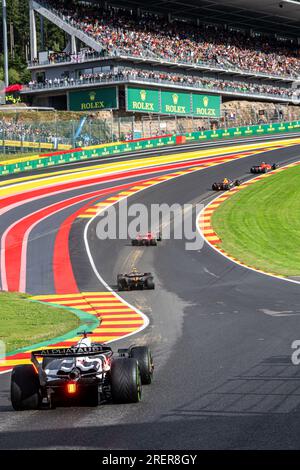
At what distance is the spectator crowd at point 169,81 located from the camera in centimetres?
7781

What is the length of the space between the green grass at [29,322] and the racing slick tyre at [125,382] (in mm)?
5292

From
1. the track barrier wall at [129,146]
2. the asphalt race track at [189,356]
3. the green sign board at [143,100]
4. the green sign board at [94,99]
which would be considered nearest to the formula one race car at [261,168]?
the track barrier wall at [129,146]

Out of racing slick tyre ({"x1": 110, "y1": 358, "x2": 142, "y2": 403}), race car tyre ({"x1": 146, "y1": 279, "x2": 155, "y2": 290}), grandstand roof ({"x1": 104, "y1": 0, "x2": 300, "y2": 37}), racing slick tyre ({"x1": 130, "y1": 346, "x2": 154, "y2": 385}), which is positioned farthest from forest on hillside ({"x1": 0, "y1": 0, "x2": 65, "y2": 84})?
racing slick tyre ({"x1": 110, "y1": 358, "x2": 142, "y2": 403})

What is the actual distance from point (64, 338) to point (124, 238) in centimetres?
1791

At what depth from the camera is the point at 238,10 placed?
317ft

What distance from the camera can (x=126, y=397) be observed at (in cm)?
1033

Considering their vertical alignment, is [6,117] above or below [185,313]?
above

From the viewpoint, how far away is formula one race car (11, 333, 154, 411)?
10156 mm

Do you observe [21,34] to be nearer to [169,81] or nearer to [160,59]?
[160,59]

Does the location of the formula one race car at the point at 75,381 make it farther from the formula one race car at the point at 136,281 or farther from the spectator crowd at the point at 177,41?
the spectator crowd at the point at 177,41

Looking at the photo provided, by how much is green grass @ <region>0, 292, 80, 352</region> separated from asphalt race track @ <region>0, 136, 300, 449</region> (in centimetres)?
194
